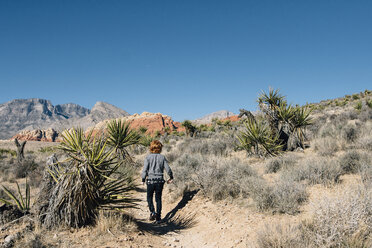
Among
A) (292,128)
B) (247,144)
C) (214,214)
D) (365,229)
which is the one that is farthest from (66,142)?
(292,128)

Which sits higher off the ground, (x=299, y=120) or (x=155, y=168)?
(x=299, y=120)

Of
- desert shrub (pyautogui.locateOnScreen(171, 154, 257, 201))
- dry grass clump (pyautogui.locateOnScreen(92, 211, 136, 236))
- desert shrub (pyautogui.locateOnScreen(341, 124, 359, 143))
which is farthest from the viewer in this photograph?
desert shrub (pyautogui.locateOnScreen(341, 124, 359, 143))

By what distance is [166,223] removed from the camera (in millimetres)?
5844

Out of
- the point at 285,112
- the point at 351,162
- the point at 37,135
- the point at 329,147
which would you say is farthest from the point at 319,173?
the point at 37,135

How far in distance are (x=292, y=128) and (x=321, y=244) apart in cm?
863

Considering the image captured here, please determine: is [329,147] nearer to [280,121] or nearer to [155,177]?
[280,121]

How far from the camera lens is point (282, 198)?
4.67m

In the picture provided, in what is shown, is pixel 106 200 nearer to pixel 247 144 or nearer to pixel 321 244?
pixel 321 244

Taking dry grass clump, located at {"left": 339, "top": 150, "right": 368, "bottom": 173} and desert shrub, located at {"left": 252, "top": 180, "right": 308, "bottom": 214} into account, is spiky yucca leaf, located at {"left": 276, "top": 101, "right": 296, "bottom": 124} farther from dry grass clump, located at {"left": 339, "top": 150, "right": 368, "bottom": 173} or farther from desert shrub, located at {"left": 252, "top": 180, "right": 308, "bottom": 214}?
desert shrub, located at {"left": 252, "top": 180, "right": 308, "bottom": 214}

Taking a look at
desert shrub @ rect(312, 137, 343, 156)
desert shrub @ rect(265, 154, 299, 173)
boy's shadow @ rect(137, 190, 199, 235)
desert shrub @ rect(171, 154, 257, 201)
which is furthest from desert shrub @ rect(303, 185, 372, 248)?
desert shrub @ rect(312, 137, 343, 156)

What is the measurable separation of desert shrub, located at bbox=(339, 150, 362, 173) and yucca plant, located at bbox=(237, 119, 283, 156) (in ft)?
10.1

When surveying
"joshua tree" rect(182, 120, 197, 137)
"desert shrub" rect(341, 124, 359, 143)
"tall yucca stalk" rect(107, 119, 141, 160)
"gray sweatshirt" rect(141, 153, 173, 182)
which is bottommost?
"gray sweatshirt" rect(141, 153, 173, 182)

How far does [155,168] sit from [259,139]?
17.8 ft

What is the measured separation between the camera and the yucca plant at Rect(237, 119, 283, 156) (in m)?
9.45
